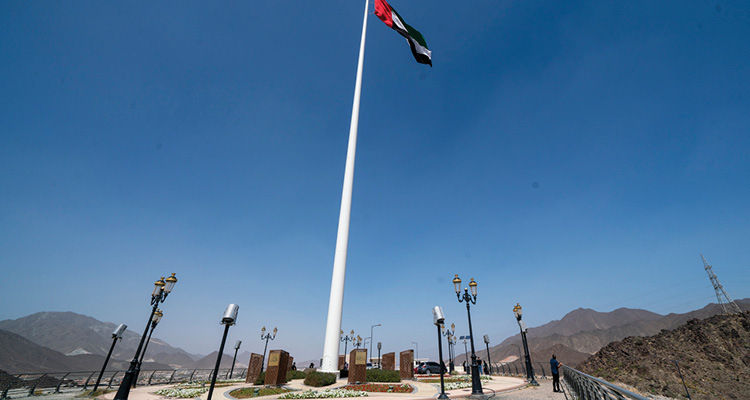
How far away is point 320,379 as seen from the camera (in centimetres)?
1894

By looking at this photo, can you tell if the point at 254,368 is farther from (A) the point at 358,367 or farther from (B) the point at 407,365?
(B) the point at 407,365

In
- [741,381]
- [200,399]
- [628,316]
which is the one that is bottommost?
[200,399]

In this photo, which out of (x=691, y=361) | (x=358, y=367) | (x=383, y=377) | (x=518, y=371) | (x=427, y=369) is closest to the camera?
(x=358, y=367)

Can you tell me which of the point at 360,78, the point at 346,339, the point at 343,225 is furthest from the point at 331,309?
the point at 346,339

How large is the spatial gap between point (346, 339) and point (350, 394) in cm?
4224

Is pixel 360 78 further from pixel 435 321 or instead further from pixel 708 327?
pixel 708 327

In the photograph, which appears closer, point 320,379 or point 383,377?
point 320,379

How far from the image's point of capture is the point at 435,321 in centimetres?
1514

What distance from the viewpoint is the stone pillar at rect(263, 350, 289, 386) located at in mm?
18656

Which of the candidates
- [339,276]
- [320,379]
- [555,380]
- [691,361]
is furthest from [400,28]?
[691,361]

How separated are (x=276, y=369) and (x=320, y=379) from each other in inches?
111

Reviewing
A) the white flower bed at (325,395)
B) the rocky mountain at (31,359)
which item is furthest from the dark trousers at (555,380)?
the rocky mountain at (31,359)

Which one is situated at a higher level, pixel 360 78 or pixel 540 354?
pixel 360 78

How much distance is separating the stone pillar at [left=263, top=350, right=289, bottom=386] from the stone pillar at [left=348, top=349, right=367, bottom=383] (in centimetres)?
439
